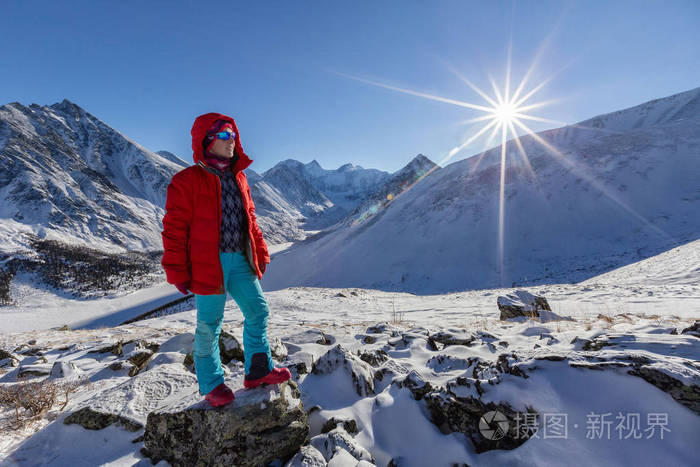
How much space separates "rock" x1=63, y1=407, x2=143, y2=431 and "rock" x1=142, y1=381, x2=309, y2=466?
16.0 inches

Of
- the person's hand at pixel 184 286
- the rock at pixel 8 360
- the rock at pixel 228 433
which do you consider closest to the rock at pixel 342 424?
the rock at pixel 228 433

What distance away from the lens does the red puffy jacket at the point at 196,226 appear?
92.7 inches

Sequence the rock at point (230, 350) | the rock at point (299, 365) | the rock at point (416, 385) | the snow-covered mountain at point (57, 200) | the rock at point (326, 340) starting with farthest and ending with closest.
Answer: the snow-covered mountain at point (57, 200) < the rock at point (326, 340) < the rock at point (230, 350) < the rock at point (299, 365) < the rock at point (416, 385)

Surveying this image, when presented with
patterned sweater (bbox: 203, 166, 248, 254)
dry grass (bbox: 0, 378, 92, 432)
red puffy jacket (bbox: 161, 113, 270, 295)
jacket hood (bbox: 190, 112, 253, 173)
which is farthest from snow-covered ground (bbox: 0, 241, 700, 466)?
jacket hood (bbox: 190, 112, 253, 173)

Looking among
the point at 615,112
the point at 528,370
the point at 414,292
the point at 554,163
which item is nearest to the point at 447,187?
the point at 554,163

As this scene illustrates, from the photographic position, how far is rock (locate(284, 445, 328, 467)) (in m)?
2.07

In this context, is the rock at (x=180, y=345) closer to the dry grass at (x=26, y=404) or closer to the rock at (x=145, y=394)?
the rock at (x=145, y=394)

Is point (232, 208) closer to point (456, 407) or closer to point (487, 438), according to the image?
point (456, 407)

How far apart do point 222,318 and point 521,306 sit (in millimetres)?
7806

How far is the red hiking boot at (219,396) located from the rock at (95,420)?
0.96 metres

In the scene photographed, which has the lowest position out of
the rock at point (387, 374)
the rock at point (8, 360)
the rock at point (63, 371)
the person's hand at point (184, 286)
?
the rock at point (8, 360)

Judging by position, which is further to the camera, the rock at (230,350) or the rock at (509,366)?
the rock at (230,350)

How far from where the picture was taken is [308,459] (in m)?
2.12

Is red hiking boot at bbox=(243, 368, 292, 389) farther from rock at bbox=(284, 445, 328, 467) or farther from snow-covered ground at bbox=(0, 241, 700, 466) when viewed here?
rock at bbox=(284, 445, 328, 467)
